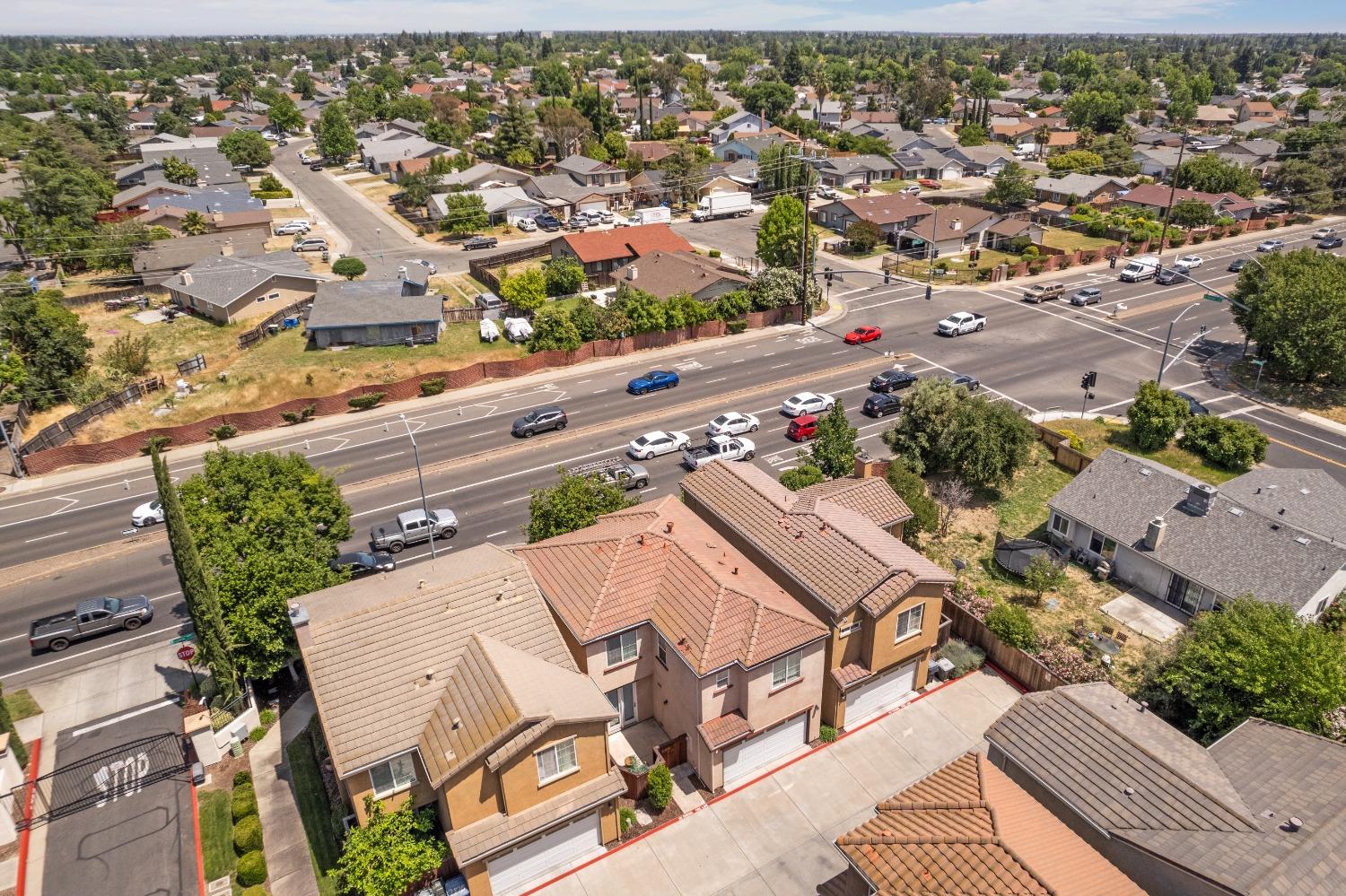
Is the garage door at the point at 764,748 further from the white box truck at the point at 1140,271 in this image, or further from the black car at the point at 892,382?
the white box truck at the point at 1140,271

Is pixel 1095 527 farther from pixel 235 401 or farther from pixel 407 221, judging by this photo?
pixel 407 221

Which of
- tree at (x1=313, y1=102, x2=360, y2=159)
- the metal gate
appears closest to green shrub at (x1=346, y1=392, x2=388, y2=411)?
the metal gate

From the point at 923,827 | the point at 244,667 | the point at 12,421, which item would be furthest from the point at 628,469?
the point at 12,421

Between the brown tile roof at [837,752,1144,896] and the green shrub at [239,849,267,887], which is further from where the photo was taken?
the green shrub at [239,849,267,887]

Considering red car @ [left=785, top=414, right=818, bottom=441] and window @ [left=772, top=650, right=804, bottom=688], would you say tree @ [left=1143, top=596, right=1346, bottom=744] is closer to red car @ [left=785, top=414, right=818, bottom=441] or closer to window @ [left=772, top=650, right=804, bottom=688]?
window @ [left=772, top=650, right=804, bottom=688]

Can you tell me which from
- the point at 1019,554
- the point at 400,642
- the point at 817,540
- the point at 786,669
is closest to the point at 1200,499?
the point at 1019,554

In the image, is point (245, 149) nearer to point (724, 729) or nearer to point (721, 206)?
point (721, 206)
